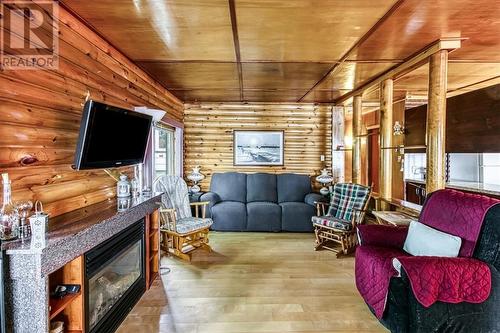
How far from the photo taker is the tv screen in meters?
1.95

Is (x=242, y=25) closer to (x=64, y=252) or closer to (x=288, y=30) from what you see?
(x=288, y=30)

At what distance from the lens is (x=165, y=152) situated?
5.37 meters

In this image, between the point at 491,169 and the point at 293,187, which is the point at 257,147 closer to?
the point at 293,187

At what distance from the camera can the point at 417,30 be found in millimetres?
2586

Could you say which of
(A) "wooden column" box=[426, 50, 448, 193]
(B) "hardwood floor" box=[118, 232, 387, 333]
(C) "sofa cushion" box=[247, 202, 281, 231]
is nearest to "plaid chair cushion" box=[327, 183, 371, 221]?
(B) "hardwood floor" box=[118, 232, 387, 333]

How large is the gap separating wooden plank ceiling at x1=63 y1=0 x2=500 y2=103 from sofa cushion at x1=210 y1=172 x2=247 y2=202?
1959 mm

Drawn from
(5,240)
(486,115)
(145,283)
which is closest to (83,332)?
(5,240)

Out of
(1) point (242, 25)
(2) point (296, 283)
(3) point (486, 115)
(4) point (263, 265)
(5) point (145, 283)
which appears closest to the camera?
(1) point (242, 25)

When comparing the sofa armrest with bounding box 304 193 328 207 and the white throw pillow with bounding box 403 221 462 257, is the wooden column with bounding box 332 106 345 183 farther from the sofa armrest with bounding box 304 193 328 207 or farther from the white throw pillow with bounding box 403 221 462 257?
the white throw pillow with bounding box 403 221 462 257

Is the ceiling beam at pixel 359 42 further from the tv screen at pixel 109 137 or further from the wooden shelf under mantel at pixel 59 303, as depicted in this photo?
the wooden shelf under mantel at pixel 59 303

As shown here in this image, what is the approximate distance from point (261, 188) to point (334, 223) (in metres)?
1.90

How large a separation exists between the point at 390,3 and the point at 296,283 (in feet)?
8.47

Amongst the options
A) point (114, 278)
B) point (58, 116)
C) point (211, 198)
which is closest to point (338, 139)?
point (211, 198)

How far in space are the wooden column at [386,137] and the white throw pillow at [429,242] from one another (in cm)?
149
